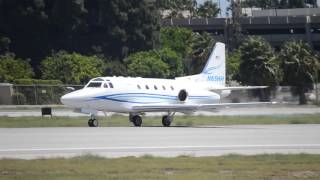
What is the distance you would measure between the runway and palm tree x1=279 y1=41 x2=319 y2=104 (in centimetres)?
5215

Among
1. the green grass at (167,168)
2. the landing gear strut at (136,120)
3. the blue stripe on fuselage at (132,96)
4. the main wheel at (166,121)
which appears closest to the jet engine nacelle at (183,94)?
the blue stripe on fuselage at (132,96)

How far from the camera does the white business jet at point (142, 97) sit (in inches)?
1471

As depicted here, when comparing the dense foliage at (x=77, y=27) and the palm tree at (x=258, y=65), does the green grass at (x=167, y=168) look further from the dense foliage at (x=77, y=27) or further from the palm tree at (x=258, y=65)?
the dense foliage at (x=77, y=27)

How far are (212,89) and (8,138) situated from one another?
67.3ft

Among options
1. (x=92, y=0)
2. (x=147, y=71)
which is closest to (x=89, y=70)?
(x=147, y=71)

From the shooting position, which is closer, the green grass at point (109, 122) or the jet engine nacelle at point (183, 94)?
the green grass at point (109, 122)

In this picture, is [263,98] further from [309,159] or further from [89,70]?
[309,159]

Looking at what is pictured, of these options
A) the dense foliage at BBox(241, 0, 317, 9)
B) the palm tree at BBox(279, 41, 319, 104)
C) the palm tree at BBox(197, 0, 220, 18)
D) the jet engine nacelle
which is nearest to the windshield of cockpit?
the jet engine nacelle

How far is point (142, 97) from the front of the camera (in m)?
40.1

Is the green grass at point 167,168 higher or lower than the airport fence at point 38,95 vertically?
higher

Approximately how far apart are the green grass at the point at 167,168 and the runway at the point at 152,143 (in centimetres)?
169

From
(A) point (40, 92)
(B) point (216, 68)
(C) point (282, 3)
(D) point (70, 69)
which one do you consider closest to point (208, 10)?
(C) point (282, 3)

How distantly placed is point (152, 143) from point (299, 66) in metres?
60.8

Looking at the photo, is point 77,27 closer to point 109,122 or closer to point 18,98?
point 18,98
